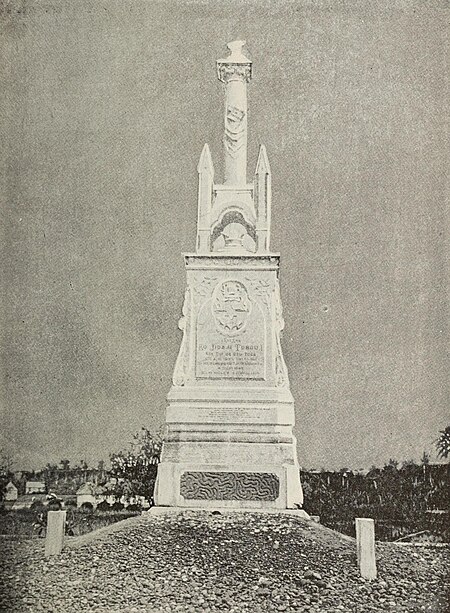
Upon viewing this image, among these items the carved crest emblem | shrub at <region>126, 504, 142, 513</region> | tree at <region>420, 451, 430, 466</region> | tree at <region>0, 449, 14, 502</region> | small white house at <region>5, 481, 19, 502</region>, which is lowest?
shrub at <region>126, 504, 142, 513</region>

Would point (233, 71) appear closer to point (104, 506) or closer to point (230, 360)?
point (230, 360)

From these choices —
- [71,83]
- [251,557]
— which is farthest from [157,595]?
[71,83]

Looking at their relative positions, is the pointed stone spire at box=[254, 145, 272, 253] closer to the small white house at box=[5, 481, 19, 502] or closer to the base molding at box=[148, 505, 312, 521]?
the base molding at box=[148, 505, 312, 521]

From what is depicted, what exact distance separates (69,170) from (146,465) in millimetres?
4990

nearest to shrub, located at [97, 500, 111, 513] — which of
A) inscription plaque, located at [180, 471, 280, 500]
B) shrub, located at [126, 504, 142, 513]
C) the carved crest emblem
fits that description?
shrub, located at [126, 504, 142, 513]

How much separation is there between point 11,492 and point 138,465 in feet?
6.76

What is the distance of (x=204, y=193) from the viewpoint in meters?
14.5

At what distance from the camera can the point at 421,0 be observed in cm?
1247

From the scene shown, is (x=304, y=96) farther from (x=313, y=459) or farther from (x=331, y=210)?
(x=313, y=459)

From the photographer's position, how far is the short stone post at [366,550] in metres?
11.0

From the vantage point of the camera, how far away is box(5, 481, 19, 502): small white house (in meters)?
12.2

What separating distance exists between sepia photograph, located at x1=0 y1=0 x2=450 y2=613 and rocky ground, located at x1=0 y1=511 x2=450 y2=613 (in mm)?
45

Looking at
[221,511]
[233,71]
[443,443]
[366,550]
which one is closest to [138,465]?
[221,511]

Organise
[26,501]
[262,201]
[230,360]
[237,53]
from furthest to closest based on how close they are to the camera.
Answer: [262,201] < [230,360] < [237,53] < [26,501]
